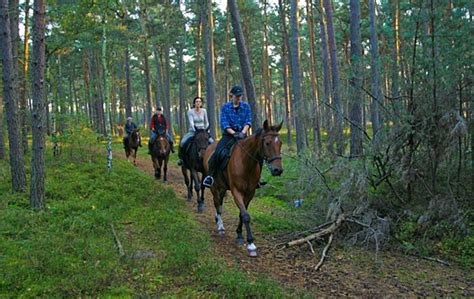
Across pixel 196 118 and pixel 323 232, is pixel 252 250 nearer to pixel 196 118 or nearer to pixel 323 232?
pixel 323 232

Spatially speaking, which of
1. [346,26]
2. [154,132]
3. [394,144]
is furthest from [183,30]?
[394,144]

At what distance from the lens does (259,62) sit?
1612 inches

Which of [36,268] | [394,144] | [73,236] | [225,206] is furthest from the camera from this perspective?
[225,206]

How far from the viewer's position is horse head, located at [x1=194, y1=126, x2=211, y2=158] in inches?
384

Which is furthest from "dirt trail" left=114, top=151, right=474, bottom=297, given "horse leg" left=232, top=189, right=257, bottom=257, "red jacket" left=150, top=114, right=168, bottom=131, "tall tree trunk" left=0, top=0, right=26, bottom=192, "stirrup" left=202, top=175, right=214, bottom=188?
"red jacket" left=150, top=114, right=168, bottom=131

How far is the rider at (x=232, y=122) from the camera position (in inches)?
302

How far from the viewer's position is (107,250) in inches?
240

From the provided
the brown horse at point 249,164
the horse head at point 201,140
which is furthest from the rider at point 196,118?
the brown horse at point 249,164

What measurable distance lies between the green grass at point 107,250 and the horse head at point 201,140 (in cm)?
158

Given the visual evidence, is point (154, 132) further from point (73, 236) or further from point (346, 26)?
point (346, 26)

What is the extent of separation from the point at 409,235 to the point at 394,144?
6.06 ft

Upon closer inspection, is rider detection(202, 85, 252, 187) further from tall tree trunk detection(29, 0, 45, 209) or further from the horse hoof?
tall tree trunk detection(29, 0, 45, 209)

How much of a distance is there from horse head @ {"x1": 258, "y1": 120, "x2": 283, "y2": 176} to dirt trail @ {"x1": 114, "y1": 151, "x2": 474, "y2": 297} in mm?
1557

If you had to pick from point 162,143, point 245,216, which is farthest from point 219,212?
point 162,143
